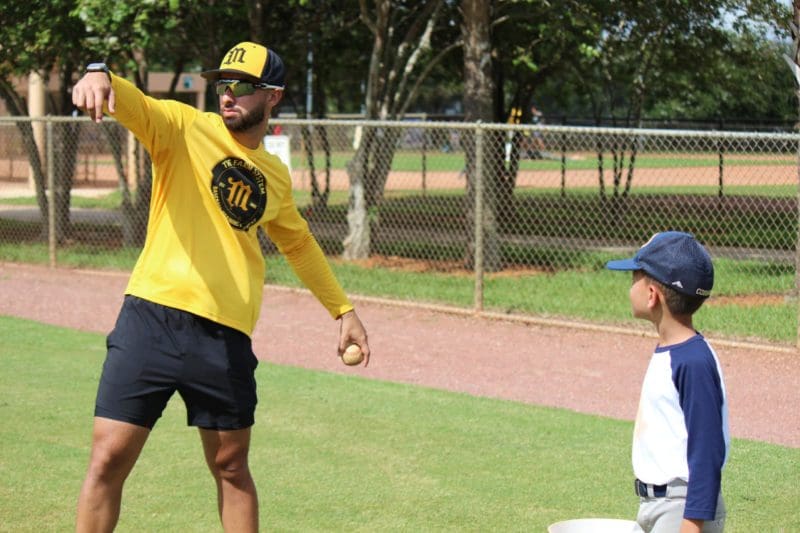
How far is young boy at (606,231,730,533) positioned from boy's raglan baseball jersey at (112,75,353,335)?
4.43 ft

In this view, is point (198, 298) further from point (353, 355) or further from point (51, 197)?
point (51, 197)

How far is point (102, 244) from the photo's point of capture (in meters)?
17.0

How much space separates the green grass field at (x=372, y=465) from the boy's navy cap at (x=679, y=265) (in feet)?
7.10

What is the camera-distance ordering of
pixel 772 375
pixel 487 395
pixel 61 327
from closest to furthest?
1. pixel 487 395
2. pixel 772 375
3. pixel 61 327

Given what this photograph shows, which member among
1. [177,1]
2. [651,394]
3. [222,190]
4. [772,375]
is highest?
[177,1]

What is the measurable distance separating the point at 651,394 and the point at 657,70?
17867mm

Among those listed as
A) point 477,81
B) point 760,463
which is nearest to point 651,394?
point 760,463

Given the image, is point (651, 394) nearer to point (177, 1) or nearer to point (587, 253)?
point (177, 1)

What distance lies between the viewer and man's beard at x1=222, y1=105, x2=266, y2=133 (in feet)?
12.9

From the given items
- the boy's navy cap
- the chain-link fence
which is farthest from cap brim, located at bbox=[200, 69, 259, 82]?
the chain-link fence

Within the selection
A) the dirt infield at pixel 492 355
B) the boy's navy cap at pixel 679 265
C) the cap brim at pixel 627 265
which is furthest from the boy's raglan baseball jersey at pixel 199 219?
the dirt infield at pixel 492 355

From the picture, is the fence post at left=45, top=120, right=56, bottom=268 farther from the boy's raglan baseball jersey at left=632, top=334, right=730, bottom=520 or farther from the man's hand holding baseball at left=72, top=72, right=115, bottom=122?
the boy's raglan baseball jersey at left=632, top=334, right=730, bottom=520

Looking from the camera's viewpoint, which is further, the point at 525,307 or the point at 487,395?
the point at 525,307

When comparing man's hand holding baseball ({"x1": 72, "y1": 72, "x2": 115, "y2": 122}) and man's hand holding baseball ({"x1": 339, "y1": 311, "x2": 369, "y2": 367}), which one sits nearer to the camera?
man's hand holding baseball ({"x1": 72, "y1": 72, "x2": 115, "y2": 122})
